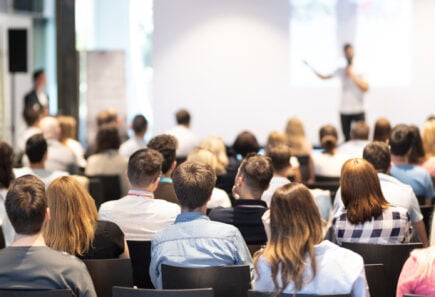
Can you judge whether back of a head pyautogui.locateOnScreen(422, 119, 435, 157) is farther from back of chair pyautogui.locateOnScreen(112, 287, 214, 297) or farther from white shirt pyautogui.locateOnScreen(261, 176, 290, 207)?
back of chair pyautogui.locateOnScreen(112, 287, 214, 297)

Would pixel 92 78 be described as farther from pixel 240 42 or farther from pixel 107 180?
pixel 107 180

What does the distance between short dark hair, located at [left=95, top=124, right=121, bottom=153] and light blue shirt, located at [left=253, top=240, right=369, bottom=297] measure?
4.90m

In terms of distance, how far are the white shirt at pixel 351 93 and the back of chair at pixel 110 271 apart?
29.5 ft

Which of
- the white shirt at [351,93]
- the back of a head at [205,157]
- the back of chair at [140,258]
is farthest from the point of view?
the white shirt at [351,93]

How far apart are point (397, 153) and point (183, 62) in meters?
8.06

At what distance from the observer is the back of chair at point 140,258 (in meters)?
4.68

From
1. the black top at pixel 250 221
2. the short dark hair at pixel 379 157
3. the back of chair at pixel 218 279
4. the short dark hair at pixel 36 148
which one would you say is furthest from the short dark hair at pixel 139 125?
the back of chair at pixel 218 279

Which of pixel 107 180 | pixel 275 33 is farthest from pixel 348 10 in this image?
pixel 107 180

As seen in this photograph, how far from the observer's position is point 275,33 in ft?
46.8

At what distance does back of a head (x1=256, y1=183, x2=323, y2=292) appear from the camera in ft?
11.6

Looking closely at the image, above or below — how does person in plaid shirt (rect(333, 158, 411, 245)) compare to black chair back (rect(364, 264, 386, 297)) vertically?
above

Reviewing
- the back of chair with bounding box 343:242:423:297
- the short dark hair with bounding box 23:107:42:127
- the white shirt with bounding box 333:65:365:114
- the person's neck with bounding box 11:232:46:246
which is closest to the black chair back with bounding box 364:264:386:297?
the back of chair with bounding box 343:242:423:297

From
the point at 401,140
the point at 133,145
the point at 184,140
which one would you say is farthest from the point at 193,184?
the point at 184,140

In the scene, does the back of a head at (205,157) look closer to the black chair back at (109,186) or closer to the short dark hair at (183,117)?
the black chair back at (109,186)
